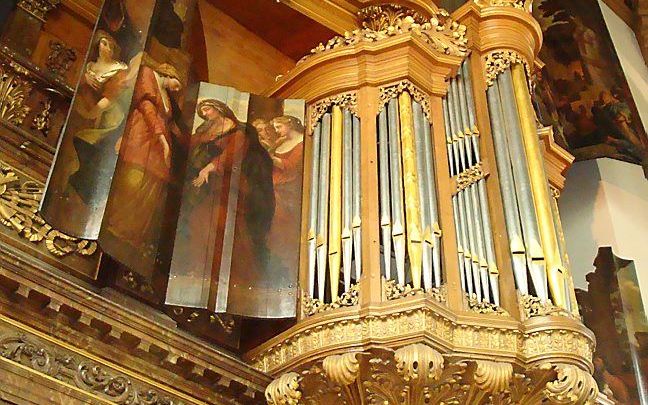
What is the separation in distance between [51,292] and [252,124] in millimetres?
2496

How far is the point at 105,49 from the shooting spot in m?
5.81

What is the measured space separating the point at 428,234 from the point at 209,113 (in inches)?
76.8

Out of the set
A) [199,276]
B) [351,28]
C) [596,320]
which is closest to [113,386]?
[199,276]

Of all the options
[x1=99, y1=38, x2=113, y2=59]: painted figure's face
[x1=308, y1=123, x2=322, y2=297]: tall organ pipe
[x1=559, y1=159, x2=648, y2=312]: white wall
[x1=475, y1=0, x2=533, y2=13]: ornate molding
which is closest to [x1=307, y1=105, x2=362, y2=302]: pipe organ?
[x1=308, y1=123, x2=322, y2=297]: tall organ pipe

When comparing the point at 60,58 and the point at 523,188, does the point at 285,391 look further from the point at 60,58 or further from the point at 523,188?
the point at 60,58

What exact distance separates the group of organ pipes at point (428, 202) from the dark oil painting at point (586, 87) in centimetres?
538

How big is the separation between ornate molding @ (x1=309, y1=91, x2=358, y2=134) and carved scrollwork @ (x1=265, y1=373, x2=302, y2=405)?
2.14m

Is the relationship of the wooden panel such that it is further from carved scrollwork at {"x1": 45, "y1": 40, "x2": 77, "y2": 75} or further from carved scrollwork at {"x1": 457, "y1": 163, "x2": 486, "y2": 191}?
carved scrollwork at {"x1": 457, "y1": 163, "x2": 486, "y2": 191}

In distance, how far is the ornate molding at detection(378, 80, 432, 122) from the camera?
6.56 metres

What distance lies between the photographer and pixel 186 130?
244 inches

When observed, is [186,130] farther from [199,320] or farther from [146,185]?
[199,320]

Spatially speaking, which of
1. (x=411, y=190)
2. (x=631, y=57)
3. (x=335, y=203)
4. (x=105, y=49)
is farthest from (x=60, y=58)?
(x=631, y=57)

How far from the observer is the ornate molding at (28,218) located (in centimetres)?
495

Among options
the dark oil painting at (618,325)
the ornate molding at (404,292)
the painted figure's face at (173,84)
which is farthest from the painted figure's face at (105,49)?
the dark oil painting at (618,325)
